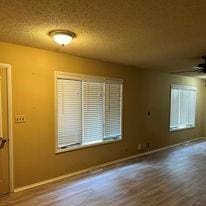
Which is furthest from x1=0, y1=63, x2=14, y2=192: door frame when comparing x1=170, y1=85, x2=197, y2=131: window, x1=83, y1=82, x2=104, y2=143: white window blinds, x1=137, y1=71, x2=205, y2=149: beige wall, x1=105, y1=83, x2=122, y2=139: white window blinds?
x1=170, y1=85, x2=197, y2=131: window

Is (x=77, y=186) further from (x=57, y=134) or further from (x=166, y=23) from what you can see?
(x=166, y=23)

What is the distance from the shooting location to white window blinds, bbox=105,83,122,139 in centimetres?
494

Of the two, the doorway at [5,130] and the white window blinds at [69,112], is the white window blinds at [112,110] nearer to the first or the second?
the white window blinds at [69,112]

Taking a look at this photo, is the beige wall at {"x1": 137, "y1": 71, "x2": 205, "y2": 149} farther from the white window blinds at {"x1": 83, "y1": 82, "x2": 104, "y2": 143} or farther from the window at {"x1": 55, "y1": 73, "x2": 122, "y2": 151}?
the white window blinds at {"x1": 83, "y1": 82, "x2": 104, "y2": 143}

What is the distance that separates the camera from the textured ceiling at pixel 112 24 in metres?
2.00

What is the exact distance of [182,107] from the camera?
7.46 m

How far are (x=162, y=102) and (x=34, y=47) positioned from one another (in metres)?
4.30

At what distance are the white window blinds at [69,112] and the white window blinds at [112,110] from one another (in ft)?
2.59

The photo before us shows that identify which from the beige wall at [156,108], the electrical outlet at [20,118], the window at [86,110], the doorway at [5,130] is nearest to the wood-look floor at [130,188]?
the doorway at [5,130]

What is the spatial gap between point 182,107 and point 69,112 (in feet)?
15.5

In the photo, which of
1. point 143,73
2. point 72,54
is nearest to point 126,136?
point 143,73

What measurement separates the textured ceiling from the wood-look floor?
92.7 inches

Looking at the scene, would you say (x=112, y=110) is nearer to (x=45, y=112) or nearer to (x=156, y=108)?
(x=45, y=112)

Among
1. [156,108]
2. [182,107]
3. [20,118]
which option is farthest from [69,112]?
[182,107]
